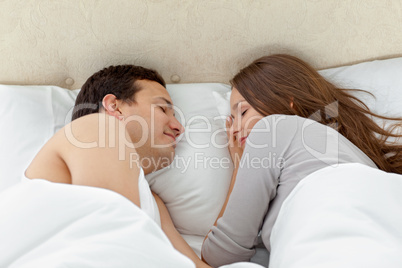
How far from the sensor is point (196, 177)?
52.4 inches

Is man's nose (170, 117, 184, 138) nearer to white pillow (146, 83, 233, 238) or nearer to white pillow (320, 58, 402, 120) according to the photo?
white pillow (146, 83, 233, 238)

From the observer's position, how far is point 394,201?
0.93 meters

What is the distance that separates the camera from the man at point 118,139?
0.95 meters

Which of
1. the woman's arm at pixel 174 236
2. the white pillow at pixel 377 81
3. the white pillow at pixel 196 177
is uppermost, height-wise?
the white pillow at pixel 377 81

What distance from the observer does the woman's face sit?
4.37 ft

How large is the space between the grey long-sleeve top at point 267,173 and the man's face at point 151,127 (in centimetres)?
30

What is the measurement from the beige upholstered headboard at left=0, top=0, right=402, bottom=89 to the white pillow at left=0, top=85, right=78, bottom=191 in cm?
8

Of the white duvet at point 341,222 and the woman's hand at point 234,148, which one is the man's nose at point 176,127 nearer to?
the woman's hand at point 234,148

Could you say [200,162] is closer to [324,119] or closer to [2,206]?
[324,119]

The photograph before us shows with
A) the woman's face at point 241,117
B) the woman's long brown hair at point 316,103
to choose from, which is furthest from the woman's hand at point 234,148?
the woman's long brown hair at point 316,103

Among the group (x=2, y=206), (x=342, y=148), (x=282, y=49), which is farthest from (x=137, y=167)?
(x=282, y=49)

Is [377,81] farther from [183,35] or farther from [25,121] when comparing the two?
[25,121]

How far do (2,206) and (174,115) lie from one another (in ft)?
2.23

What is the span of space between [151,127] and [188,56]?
1.14ft
